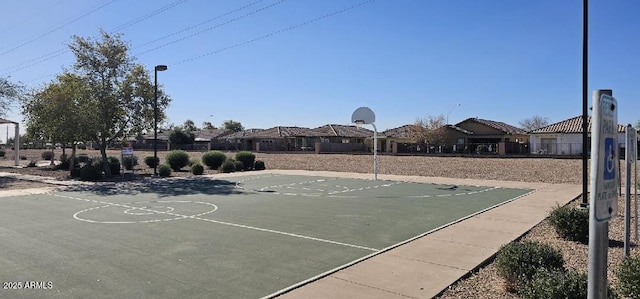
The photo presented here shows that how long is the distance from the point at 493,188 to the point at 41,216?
17777 mm

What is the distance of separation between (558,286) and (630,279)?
4.45 feet

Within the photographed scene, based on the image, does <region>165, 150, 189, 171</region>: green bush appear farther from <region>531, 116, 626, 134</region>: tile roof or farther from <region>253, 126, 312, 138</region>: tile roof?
<region>253, 126, 312, 138</region>: tile roof

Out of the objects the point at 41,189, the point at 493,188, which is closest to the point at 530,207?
the point at 493,188

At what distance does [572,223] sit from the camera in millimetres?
9398

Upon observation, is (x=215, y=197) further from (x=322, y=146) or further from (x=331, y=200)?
(x=322, y=146)

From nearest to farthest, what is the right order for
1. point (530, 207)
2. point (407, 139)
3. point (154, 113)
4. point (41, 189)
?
point (530, 207) → point (41, 189) → point (154, 113) → point (407, 139)

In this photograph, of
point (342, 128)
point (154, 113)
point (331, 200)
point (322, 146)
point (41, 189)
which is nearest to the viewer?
point (331, 200)

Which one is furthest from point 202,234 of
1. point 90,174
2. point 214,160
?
point 214,160

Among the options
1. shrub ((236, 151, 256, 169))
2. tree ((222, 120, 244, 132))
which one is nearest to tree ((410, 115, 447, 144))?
shrub ((236, 151, 256, 169))

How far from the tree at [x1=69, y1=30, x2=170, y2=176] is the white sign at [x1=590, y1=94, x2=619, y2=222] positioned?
26.0 metres

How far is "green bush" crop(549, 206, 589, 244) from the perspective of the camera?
9.30m

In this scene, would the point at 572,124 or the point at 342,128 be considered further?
the point at 342,128

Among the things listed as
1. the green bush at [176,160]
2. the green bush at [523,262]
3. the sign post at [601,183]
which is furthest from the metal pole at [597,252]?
the green bush at [176,160]

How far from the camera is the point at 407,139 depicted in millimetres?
70750
